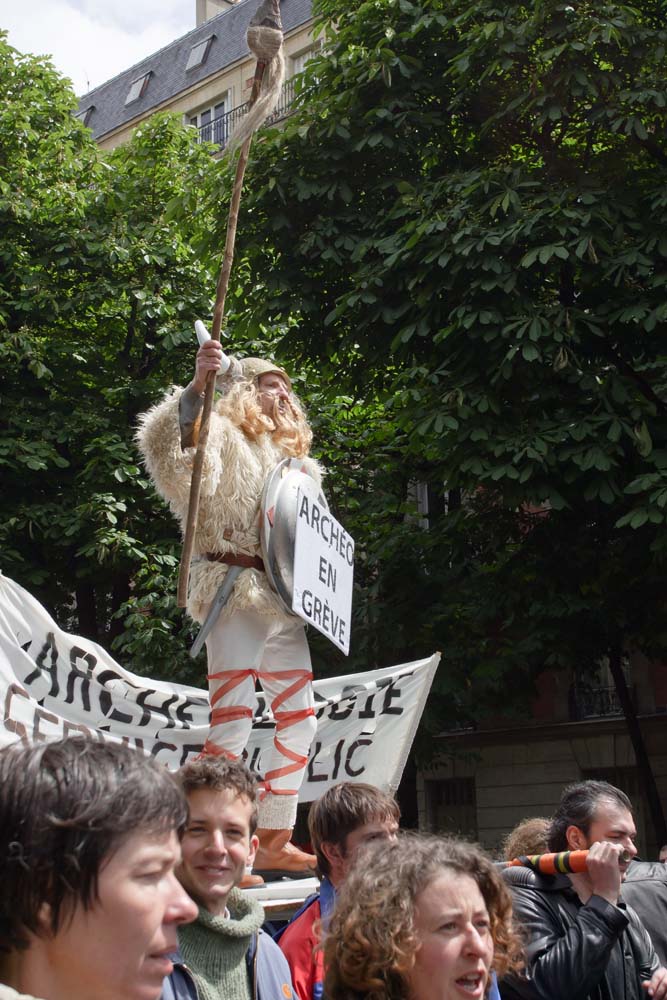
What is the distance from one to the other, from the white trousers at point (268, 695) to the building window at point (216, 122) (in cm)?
2948

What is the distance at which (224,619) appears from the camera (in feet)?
18.0

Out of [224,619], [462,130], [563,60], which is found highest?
[462,130]

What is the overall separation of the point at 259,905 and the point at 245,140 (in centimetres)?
308

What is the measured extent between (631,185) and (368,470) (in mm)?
6143

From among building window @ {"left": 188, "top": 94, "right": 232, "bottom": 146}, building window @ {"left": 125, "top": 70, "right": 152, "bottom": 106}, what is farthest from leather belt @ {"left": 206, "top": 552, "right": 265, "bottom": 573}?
building window @ {"left": 125, "top": 70, "right": 152, "bottom": 106}

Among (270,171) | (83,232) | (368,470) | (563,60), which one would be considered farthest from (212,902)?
(83,232)

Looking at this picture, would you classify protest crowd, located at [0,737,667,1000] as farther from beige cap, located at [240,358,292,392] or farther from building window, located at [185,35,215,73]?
building window, located at [185,35,215,73]

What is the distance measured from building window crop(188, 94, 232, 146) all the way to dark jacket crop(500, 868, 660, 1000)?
31342 millimetres

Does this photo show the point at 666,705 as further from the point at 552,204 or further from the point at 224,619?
the point at 224,619

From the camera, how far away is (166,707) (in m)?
6.58

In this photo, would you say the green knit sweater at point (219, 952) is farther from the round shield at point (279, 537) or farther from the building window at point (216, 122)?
the building window at point (216, 122)

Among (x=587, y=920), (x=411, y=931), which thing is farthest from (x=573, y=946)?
(x=411, y=931)

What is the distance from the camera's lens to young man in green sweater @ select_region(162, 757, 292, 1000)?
3.02m

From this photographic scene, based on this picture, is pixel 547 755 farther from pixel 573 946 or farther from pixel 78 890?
pixel 78 890
